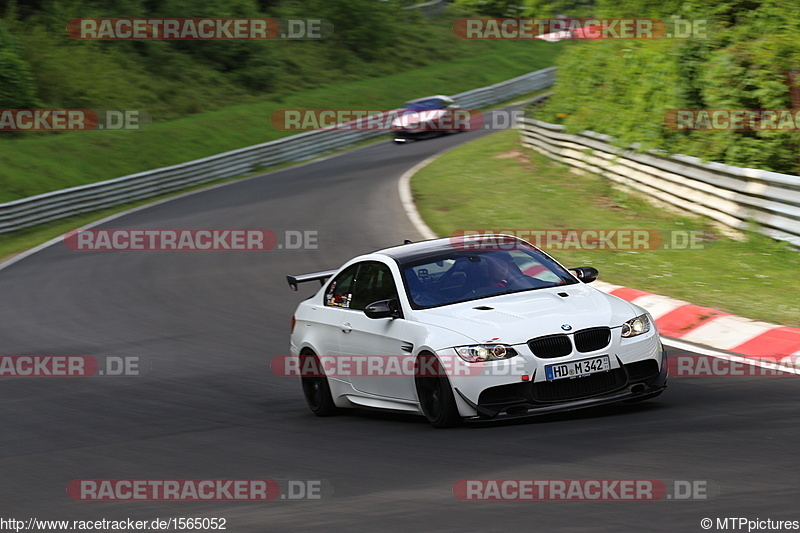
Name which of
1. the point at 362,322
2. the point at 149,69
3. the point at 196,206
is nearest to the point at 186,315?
the point at 362,322

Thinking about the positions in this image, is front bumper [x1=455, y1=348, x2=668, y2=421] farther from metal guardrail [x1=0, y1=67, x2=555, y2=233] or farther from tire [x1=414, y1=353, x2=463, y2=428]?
metal guardrail [x1=0, y1=67, x2=555, y2=233]

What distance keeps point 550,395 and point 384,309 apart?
1527 mm

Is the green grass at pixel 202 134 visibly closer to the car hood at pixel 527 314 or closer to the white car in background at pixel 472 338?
the white car in background at pixel 472 338

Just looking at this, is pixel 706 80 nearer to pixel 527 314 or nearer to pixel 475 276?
pixel 475 276

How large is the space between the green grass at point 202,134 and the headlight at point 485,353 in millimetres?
24108

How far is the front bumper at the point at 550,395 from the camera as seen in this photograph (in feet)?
24.7

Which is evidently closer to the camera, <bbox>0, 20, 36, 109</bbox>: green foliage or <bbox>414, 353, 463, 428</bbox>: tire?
<bbox>414, 353, 463, 428</bbox>: tire

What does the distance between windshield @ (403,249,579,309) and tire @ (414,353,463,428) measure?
2.15 feet

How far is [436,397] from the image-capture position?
7879mm

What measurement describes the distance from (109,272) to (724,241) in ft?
33.0

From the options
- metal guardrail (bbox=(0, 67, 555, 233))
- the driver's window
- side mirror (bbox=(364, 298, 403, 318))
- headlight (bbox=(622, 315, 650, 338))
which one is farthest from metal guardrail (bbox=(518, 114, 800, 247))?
metal guardrail (bbox=(0, 67, 555, 233))

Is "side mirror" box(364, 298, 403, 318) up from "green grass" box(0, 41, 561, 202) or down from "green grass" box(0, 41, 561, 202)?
up

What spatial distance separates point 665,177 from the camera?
17.7 m

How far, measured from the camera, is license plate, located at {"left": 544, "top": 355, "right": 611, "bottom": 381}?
7.51 m
